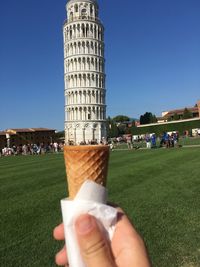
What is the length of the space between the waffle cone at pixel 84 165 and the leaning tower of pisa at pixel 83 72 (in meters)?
89.6

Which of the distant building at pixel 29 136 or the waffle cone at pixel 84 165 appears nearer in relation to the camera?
the waffle cone at pixel 84 165

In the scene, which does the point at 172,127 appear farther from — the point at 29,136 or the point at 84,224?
the point at 84,224

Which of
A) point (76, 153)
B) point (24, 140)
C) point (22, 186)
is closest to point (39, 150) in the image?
point (22, 186)

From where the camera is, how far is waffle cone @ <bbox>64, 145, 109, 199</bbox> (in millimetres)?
2041

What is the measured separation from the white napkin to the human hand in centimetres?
3

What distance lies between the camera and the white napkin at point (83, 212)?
1.93 m

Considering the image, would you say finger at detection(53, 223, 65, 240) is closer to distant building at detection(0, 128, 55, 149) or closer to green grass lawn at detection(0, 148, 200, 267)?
green grass lawn at detection(0, 148, 200, 267)

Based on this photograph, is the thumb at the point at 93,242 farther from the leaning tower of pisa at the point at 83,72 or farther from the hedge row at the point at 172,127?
the leaning tower of pisa at the point at 83,72

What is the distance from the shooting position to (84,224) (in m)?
1.86

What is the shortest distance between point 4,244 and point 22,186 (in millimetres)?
6581

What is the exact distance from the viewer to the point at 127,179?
13148mm

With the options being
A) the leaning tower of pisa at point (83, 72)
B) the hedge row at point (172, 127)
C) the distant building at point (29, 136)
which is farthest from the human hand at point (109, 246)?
the distant building at point (29, 136)

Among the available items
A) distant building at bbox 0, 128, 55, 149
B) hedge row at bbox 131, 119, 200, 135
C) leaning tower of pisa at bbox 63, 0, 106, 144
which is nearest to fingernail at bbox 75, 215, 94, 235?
hedge row at bbox 131, 119, 200, 135

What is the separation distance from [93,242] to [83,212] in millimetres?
153
